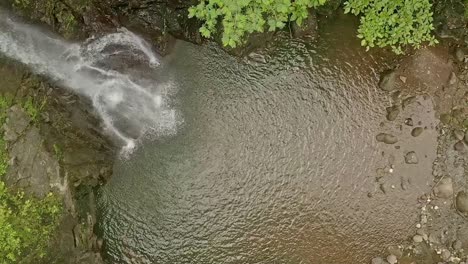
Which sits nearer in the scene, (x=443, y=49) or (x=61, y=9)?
(x=61, y=9)

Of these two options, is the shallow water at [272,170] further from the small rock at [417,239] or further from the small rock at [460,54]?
the small rock at [460,54]

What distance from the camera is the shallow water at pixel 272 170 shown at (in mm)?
11320

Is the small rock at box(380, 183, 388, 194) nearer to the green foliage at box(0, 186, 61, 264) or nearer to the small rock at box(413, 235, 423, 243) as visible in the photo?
the small rock at box(413, 235, 423, 243)

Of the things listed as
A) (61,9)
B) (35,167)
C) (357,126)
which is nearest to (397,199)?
(357,126)

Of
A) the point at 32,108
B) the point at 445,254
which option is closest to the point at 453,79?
the point at 445,254

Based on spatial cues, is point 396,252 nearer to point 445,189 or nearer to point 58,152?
point 445,189

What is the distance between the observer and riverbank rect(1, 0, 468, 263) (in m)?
10.4

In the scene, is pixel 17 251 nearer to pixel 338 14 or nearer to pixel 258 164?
pixel 258 164

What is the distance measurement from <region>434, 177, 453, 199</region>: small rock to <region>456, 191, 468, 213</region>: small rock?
8.4 inches

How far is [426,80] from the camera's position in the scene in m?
11.5

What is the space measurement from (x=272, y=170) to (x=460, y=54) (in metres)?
5.86

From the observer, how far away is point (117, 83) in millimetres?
11539

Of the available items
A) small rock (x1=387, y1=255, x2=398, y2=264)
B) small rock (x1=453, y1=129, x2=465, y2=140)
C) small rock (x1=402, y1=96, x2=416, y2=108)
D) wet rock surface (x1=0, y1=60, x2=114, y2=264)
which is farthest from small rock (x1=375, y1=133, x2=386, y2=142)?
wet rock surface (x1=0, y1=60, x2=114, y2=264)

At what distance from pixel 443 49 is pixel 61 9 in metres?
9.73
